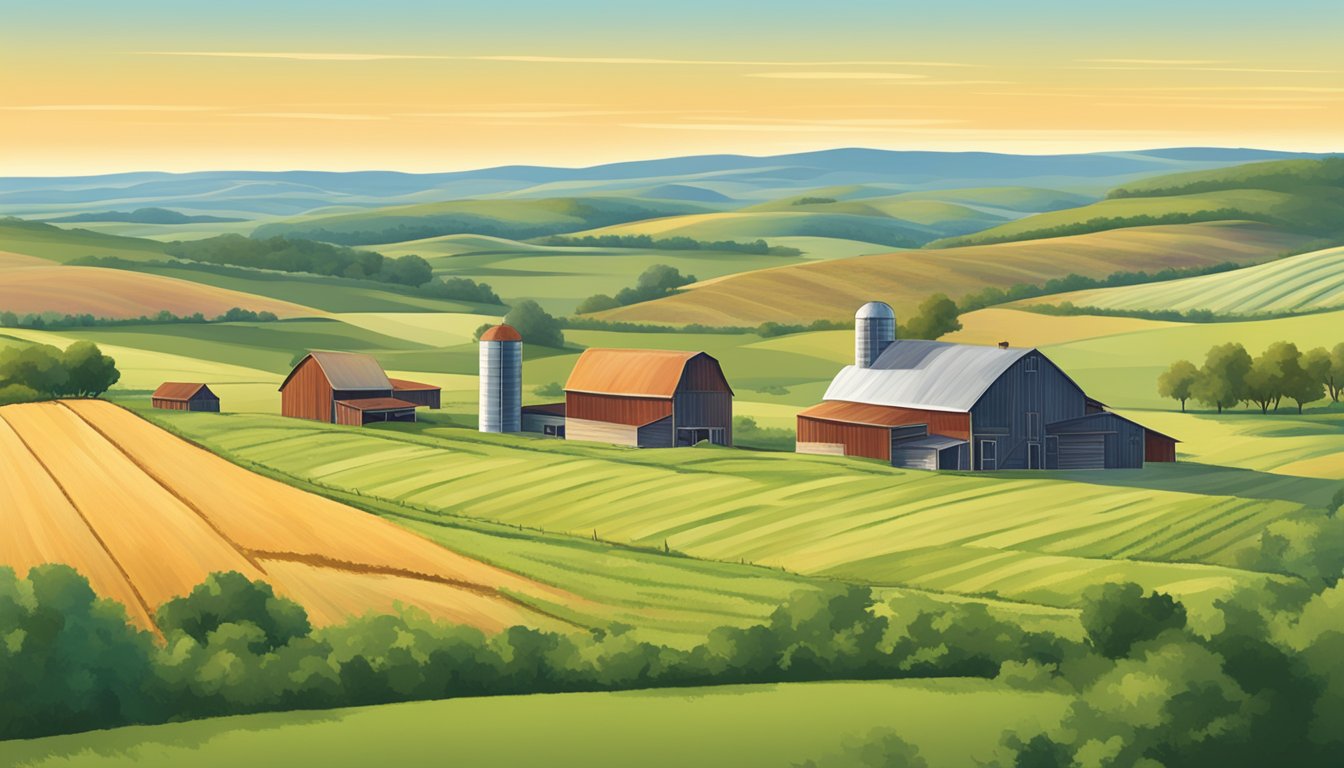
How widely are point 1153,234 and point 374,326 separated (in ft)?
299

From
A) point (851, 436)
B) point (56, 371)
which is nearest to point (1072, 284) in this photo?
point (851, 436)

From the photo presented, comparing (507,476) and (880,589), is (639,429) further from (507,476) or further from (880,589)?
(880,589)

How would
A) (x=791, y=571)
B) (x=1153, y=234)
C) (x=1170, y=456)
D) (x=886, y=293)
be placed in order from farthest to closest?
(x=1153, y=234) → (x=886, y=293) → (x=1170, y=456) → (x=791, y=571)

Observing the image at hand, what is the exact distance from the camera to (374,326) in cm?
15400

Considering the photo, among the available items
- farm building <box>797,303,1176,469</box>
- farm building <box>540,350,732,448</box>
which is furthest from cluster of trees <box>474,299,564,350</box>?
farm building <box>797,303,1176,469</box>

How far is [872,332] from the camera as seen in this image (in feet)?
274

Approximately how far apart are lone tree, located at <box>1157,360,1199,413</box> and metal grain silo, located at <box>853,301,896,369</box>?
823 inches

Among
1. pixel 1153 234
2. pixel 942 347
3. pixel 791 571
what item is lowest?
pixel 791 571

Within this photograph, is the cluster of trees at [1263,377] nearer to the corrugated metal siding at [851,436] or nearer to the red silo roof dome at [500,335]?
the corrugated metal siding at [851,436]

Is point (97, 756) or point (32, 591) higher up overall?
point (32, 591)

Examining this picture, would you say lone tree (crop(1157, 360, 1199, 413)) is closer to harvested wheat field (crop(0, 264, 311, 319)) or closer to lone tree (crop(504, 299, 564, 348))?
lone tree (crop(504, 299, 564, 348))

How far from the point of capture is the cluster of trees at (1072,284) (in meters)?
145

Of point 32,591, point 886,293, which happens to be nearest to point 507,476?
point 32,591

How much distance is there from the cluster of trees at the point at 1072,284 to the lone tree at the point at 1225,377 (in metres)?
47.1
